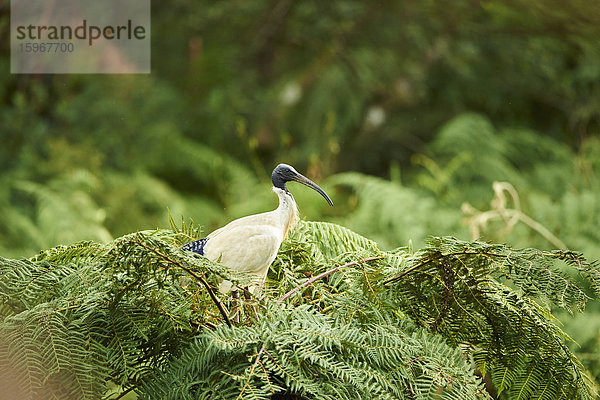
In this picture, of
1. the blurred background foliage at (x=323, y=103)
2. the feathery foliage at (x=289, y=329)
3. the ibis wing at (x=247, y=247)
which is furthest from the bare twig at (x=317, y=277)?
the blurred background foliage at (x=323, y=103)

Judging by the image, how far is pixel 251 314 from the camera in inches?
38.3

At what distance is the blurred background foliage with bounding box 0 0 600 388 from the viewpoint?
14.9 ft

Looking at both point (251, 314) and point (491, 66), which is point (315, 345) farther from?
point (491, 66)

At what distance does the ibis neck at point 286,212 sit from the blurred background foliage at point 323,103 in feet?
9.74

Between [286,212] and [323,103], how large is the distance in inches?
156

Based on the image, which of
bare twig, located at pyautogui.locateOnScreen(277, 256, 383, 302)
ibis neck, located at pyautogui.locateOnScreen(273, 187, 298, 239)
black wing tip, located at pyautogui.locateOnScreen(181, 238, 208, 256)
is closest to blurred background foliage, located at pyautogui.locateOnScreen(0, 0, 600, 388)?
ibis neck, located at pyautogui.locateOnScreen(273, 187, 298, 239)

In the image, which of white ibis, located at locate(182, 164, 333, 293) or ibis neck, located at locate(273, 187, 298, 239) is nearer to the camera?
white ibis, located at locate(182, 164, 333, 293)

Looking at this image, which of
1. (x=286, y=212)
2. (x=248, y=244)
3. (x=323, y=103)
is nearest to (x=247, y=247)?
(x=248, y=244)

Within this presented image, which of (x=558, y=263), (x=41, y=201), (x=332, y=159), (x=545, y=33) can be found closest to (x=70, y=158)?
(x=41, y=201)

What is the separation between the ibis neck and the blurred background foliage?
9.74 feet

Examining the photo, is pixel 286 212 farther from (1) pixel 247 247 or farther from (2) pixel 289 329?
(2) pixel 289 329

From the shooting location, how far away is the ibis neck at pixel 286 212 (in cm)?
124

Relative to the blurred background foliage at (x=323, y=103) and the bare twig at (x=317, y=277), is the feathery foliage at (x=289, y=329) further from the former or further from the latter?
the blurred background foliage at (x=323, y=103)

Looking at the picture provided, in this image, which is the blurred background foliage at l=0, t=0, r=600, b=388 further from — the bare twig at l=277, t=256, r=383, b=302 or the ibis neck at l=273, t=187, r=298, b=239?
the bare twig at l=277, t=256, r=383, b=302
